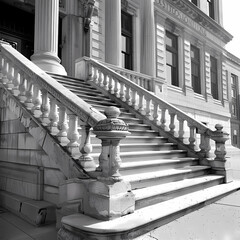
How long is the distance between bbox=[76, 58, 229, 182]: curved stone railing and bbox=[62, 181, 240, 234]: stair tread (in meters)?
1.85

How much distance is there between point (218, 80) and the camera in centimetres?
2084

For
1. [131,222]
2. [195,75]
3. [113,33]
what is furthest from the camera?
[195,75]

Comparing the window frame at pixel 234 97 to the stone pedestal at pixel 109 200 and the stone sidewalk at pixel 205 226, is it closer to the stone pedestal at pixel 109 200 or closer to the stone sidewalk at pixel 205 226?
the stone sidewalk at pixel 205 226

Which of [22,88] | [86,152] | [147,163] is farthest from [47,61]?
[86,152]

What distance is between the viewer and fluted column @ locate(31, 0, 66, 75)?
821cm

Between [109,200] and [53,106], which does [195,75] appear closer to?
[53,106]

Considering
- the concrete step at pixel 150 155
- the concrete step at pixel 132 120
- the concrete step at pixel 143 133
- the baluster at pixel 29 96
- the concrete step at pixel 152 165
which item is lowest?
the concrete step at pixel 152 165

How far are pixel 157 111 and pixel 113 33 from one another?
19.1 ft

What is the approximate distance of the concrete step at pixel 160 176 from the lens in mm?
3971

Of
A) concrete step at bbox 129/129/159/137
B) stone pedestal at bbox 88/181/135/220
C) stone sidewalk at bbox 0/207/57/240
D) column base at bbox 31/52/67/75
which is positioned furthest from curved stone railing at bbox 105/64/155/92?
stone pedestal at bbox 88/181/135/220

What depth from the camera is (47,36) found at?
8.36 metres

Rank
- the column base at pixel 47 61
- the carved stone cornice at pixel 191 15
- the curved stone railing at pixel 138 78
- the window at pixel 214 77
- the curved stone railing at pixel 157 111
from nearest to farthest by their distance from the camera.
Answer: the curved stone railing at pixel 157 111, the column base at pixel 47 61, the curved stone railing at pixel 138 78, the carved stone cornice at pixel 191 15, the window at pixel 214 77

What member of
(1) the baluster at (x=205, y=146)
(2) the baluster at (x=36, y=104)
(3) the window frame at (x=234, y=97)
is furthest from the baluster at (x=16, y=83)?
(3) the window frame at (x=234, y=97)

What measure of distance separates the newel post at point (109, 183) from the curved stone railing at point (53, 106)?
27 centimetres
